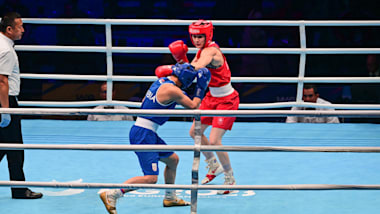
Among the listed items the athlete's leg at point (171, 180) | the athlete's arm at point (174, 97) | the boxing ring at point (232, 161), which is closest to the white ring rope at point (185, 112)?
the boxing ring at point (232, 161)

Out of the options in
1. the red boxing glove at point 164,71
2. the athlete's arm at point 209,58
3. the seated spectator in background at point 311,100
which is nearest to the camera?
the red boxing glove at point 164,71

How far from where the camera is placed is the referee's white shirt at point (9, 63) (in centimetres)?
360

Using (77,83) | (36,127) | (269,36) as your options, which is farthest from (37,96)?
(269,36)

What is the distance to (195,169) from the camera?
2.78 metres

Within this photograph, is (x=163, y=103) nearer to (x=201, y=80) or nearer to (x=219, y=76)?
(x=201, y=80)

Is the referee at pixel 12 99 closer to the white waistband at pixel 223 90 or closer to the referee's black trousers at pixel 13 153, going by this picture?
the referee's black trousers at pixel 13 153

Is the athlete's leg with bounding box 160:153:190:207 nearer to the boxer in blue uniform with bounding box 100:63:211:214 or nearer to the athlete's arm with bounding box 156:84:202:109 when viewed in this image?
the boxer in blue uniform with bounding box 100:63:211:214

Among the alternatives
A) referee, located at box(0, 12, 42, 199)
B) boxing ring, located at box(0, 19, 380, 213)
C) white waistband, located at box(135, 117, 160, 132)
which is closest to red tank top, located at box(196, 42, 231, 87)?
boxing ring, located at box(0, 19, 380, 213)

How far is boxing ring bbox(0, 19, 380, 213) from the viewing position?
2.73m

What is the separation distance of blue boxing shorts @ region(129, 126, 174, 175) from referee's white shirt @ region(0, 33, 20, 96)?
891 millimetres

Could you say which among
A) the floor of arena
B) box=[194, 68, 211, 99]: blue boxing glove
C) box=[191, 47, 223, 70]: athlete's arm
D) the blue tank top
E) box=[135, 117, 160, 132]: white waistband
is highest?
box=[191, 47, 223, 70]: athlete's arm

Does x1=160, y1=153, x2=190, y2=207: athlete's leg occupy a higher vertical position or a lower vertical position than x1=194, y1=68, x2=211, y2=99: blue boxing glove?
lower
